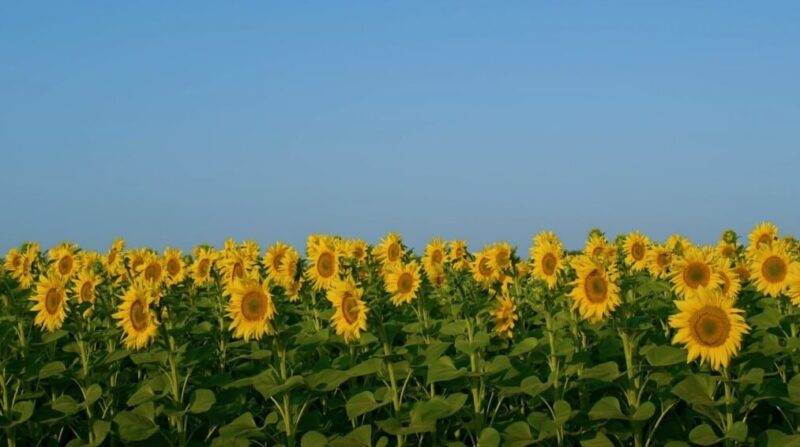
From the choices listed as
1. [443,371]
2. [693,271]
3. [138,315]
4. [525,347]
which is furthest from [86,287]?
[693,271]

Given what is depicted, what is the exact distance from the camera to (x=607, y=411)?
7.63 metres

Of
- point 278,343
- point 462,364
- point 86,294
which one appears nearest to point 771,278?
point 462,364

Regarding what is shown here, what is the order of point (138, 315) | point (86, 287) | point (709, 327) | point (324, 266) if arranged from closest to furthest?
point (709, 327)
point (138, 315)
point (86, 287)
point (324, 266)

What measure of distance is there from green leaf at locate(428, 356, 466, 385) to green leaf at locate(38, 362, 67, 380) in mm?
3702

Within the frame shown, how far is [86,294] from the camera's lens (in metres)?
10.1

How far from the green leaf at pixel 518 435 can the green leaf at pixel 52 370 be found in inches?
173

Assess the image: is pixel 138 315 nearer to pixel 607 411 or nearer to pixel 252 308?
pixel 252 308

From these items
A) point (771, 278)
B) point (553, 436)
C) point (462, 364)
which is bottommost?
point (553, 436)

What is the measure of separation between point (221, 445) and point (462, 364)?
241 centimetres

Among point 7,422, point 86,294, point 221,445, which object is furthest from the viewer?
point 86,294

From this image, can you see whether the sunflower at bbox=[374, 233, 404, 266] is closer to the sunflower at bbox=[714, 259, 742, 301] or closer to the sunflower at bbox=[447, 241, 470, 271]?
the sunflower at bbox=[447, 241, 470, 271]

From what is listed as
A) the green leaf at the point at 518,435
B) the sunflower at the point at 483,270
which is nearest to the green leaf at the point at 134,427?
the green leaf at the point at 518,435

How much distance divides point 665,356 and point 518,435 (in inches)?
54.9

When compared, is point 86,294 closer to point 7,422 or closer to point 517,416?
point 7,422
